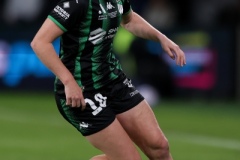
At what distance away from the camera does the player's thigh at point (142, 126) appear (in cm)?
762

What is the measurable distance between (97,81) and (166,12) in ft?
35.7

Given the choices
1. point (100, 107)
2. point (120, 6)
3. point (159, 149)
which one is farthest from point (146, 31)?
point (159, 149)

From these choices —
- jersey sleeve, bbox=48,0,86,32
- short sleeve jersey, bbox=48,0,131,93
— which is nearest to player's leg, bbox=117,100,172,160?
short sleeve jersey, bbox=48,0,131,93

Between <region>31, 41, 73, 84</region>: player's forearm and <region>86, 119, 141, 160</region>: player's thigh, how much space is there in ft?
2.14

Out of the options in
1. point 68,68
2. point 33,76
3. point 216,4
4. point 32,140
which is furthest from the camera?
point 216,4

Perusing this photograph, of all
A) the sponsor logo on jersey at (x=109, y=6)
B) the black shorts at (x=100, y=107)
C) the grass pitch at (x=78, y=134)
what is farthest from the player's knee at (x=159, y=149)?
the grass pitch at (x=78, y=134)

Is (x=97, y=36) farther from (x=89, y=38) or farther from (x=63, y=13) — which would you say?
(x=63, y=13)

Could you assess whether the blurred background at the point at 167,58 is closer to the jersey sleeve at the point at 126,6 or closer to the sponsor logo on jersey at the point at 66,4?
the jersey sleeve at the point at 126,6

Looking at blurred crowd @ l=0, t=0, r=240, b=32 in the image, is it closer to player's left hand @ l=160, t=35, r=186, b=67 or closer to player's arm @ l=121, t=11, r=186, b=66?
player's arm @ l=121, t=11, r=186, b=66

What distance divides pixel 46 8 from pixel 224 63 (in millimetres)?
4908

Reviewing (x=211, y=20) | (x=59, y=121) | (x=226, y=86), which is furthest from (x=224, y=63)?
(x=59, y=121)

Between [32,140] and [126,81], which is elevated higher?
[126,81]

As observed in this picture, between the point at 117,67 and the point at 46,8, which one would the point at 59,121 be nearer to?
the point at 46,8

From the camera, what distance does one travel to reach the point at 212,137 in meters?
12.5
